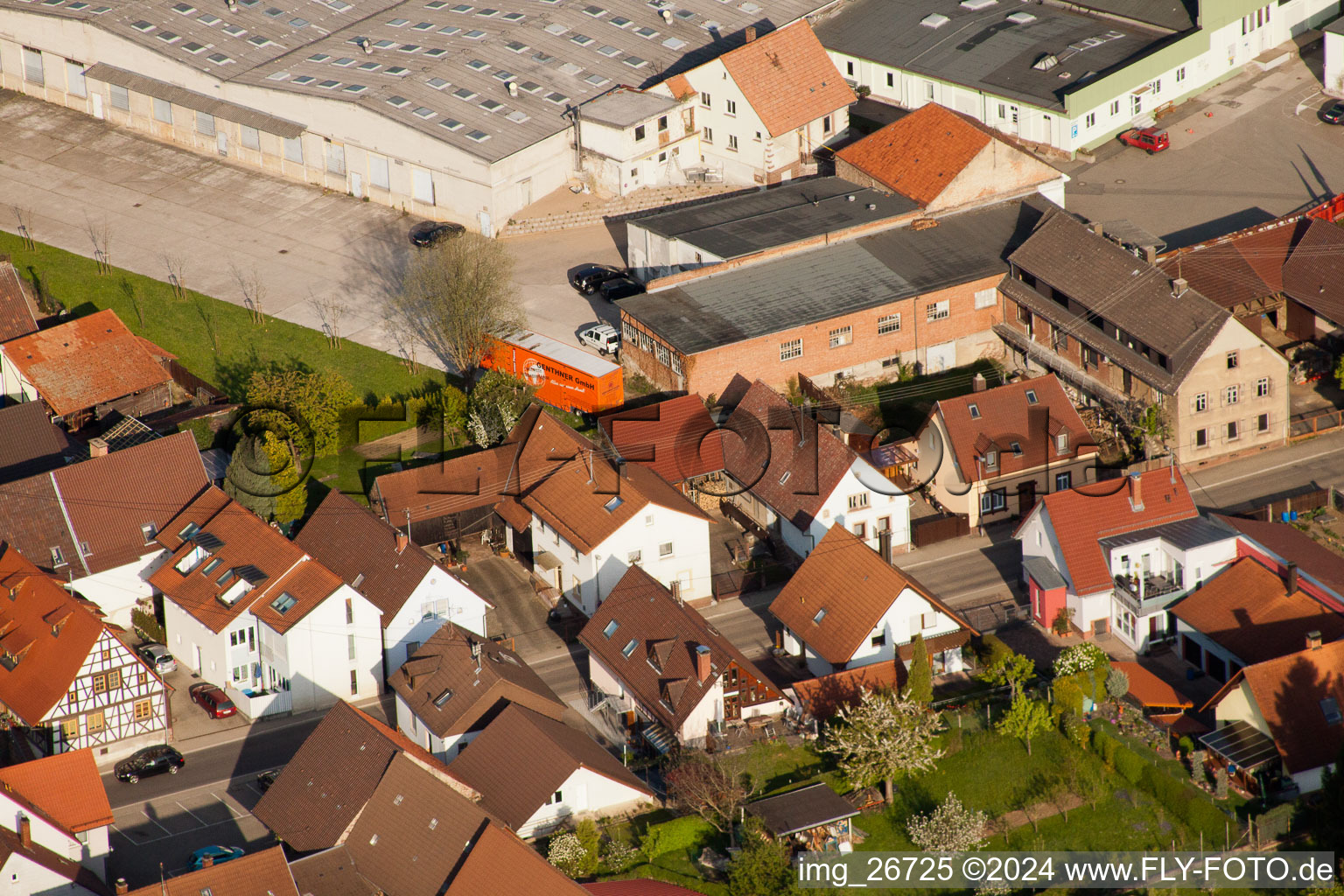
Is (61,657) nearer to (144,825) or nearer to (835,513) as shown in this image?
(144,825)

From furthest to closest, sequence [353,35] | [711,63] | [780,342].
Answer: [353,35], [711,63], [780,342]

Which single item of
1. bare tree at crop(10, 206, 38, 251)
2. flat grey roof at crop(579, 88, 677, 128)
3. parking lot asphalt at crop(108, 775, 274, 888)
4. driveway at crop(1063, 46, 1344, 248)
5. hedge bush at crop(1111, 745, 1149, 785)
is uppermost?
flat grey roof at crop(579, 88, 677, 128)

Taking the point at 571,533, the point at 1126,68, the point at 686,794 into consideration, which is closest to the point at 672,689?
the point at 686,794

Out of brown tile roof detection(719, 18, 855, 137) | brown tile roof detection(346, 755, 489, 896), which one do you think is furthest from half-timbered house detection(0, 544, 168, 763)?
brown tile roof detection(719, 18, 855, 137)

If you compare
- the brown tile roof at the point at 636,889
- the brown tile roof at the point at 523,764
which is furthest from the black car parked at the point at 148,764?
the brown tile roof at the point at 636,889

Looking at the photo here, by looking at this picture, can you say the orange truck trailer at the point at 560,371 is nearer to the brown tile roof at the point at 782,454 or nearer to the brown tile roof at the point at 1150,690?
the brown tile roof at the point at 782,454

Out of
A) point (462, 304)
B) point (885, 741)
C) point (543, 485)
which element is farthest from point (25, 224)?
point (885, 741)

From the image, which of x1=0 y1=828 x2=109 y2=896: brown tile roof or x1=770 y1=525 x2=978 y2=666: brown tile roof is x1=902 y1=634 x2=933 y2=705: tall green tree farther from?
x1=0 y1=828 x2=109 y2=896: brown tile roof
